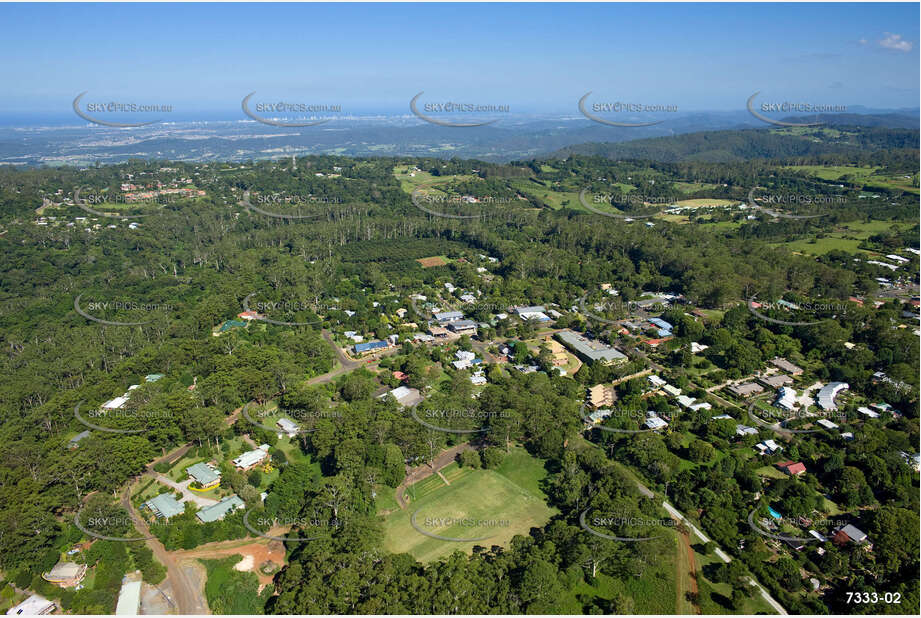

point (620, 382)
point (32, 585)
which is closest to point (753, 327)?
point (620, 382)

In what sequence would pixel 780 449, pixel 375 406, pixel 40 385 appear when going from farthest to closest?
pixel 40 385 → pixel 375 406 → pixel 780 449

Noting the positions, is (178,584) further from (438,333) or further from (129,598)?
(438,333)

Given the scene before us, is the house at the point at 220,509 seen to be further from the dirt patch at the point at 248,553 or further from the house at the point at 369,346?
the house at the point at 369,346

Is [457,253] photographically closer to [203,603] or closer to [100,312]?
[100,312]

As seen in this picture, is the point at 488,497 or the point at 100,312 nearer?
the point at 488,497

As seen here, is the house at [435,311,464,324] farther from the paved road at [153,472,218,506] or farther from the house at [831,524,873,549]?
the house at [831,524,873,549]

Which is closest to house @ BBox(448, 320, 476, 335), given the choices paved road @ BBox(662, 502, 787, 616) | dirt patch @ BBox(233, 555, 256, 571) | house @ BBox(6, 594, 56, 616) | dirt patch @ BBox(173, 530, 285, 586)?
paved road @ BBox(662, 502, 787, 616)
